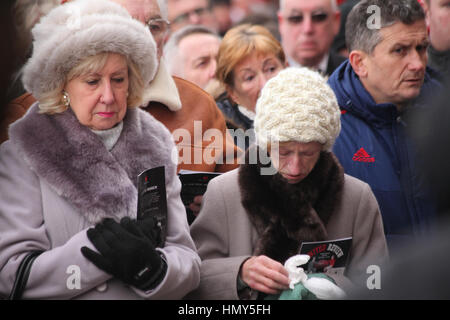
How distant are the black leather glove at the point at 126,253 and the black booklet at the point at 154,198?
3.8 inches

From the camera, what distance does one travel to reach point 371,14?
3117mm

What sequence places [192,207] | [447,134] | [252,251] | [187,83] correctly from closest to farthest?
[447,134], [252,251], [192,207], [187,83]

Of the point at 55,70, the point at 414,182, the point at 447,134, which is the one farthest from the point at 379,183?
the point at 447,134

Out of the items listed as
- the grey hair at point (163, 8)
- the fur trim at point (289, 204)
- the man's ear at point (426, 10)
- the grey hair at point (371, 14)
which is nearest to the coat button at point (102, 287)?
the fur trim at point (289, 204)

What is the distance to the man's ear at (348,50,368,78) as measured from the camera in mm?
3168

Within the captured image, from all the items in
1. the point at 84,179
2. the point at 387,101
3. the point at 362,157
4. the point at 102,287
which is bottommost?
the point at 102,287

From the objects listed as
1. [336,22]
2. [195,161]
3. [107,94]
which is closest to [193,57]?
[336,22]

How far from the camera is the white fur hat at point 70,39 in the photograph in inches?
90.9

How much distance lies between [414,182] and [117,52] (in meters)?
1.48

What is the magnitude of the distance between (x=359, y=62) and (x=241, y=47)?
721mm

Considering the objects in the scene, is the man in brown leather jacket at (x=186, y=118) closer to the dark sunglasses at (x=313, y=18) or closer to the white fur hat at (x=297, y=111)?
the white fur hat at (x=297, y=111)

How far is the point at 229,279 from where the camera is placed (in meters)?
2.49

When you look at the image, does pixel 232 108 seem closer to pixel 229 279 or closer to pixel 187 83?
pixel 187 83

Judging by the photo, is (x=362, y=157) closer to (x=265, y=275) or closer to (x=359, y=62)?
(x=359, y=62)
